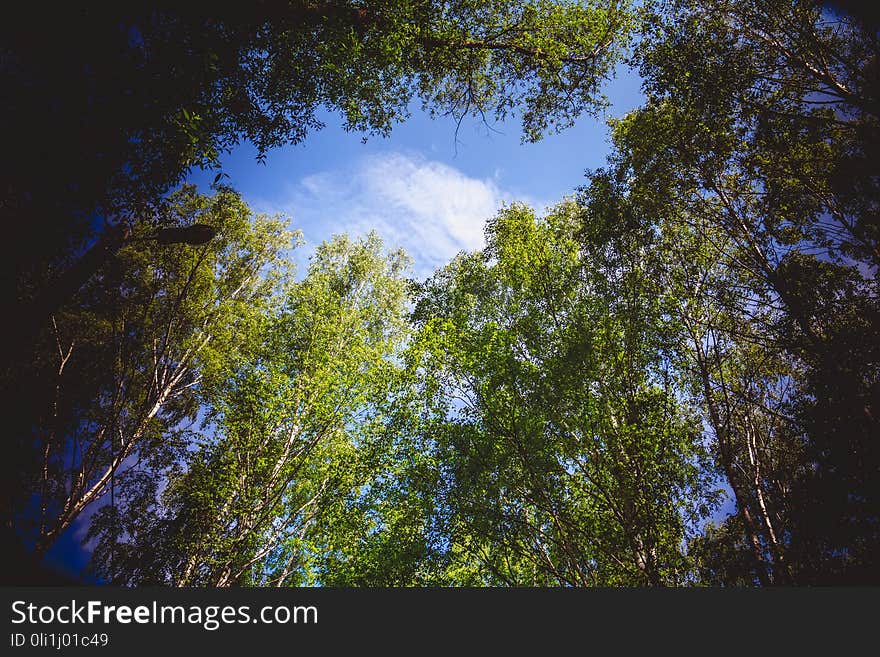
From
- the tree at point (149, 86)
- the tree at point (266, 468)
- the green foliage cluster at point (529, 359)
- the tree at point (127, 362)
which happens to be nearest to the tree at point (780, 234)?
the green foliage cluster at point (529, 359)

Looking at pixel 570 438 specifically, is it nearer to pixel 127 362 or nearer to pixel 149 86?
pixel 149 86

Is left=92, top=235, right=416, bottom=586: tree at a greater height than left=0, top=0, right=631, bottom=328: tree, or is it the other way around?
left=0, top=0, right=631, bottom=328: tree

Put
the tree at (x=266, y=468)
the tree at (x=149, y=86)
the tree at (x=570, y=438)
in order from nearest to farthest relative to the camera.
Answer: the tree at (x=149, y=86) < the tree at (x=570, y=438) < the tree at (x=266, y=468)

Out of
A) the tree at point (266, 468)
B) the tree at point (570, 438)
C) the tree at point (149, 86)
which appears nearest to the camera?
the tree at point (149, 86)

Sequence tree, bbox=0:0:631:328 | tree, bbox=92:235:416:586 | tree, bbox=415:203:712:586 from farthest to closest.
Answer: tree, bbox=92:235:416:586 < tree, bbox=415:203:712:586 < tree, bbox=0:0:631:328

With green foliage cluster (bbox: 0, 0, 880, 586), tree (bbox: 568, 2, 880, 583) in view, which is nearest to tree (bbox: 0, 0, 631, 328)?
green foliage cluster (bbox: 0, 0, 880, 586)

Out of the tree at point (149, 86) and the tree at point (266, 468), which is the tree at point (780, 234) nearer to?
the tree at point (149, 86)

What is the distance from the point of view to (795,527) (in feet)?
27.7

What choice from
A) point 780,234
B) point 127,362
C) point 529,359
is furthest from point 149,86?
point 780,234

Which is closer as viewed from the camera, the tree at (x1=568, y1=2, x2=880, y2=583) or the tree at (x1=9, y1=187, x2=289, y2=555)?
the tree at (x1=568, y1=2, x2=880, y2=583)

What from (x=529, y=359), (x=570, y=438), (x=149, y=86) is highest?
(x=149, y=86)

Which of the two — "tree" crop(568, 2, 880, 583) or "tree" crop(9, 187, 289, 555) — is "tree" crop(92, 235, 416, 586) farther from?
"tree" crop(568, 2, 880, 583)

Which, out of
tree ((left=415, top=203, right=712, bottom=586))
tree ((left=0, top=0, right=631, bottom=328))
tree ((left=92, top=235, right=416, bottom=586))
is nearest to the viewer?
tree ((left=0, top=0, right=631, bottom=328))

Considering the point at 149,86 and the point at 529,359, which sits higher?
the point at 149,86
